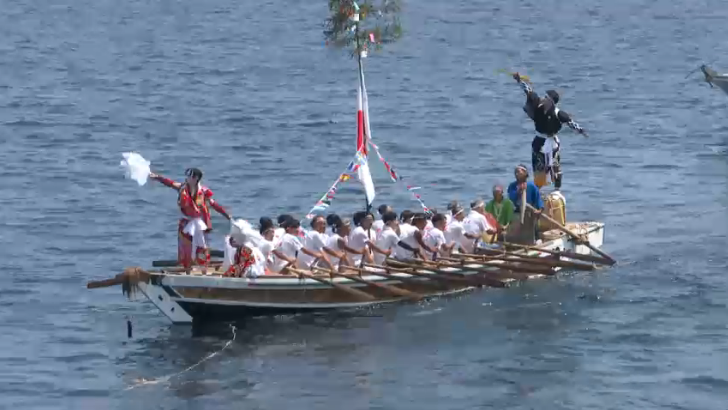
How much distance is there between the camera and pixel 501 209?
39.6m

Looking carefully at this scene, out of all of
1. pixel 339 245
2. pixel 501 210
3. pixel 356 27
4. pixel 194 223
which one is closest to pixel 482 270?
pixel 501 210

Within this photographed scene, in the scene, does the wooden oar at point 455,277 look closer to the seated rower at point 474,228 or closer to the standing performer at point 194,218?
the seated rower at point 474,228

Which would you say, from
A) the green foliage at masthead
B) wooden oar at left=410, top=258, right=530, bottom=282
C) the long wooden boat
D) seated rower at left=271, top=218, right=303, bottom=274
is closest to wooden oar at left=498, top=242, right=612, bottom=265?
the long wooden boat

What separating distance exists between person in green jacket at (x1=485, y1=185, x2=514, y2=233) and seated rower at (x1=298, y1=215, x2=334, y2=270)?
5101 millimetres

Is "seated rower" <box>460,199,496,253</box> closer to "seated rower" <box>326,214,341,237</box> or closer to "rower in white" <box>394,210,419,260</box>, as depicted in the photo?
"rower in white" <box>394,210,419,260</box>

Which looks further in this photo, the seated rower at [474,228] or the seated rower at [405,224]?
the seated rower at [474,228]

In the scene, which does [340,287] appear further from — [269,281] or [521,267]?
[521,267]

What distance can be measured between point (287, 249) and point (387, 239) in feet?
8.59

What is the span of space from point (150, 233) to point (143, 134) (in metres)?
16.0

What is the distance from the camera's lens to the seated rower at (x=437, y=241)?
37.5 m

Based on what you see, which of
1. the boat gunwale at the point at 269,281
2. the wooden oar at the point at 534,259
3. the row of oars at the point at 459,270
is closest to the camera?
the boat gunwale at the point at 269,281

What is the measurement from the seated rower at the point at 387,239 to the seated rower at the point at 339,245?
0.83m

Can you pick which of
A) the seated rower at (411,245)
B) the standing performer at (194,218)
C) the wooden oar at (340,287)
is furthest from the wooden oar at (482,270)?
the standing performer at (194,218)

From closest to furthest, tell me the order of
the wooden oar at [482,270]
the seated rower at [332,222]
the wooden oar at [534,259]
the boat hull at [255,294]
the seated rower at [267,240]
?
the boat hull at [255,294]
the seated rower at [267,240]
the seated rower at [332,222]
the wooden oar at [534,259]
the wooden oar at [482,270]
